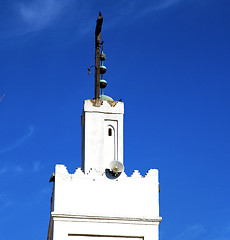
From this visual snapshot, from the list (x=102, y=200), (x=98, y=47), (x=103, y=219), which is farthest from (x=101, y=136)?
(x=98, y=47)

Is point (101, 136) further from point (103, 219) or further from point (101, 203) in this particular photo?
point (103, 219)

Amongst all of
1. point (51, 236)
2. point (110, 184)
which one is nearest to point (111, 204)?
point (110, 184)

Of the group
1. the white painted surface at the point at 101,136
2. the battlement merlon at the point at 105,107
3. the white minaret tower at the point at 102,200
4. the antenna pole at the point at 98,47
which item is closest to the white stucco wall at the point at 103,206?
the white minaret tower at the point at 102,200

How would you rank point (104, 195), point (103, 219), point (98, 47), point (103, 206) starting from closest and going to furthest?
point (103, 219), point (103, 206), point (104, 195), point (98, 47)

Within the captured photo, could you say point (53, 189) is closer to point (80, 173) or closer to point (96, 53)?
point (80, 173)

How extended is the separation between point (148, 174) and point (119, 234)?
9.51 feet

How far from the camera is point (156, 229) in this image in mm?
27625

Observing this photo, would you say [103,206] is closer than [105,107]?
Yes

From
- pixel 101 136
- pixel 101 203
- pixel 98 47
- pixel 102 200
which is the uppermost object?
pixel 98 47

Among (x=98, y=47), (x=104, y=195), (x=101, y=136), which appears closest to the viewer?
(x=104, y=195)

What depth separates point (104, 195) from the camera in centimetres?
2778

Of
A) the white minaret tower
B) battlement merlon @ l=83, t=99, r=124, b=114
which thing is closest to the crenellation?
the white minaret tower

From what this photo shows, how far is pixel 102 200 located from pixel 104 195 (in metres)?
0.22

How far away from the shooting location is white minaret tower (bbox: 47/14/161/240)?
27.2 m
